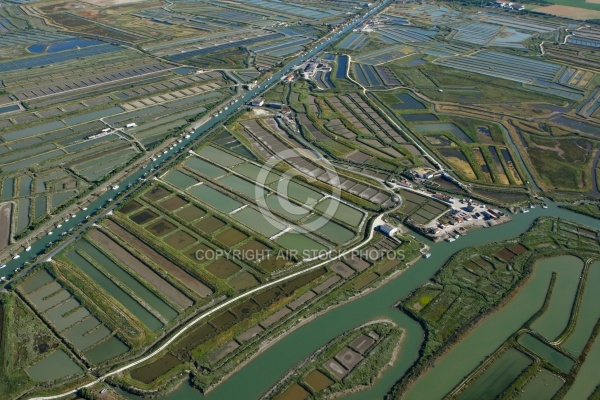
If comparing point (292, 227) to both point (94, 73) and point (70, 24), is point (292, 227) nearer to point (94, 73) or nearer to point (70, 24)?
point (94, 73)

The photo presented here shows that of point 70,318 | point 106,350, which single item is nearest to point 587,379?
point 106,350

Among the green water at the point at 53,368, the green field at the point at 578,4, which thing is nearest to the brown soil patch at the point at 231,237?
the green water at the point at 53,368

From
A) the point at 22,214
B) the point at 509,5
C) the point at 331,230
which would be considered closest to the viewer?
the point at 331,230

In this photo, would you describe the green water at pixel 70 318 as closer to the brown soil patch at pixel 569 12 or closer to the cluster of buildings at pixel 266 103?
the cluster of buildings at pixel 266 103

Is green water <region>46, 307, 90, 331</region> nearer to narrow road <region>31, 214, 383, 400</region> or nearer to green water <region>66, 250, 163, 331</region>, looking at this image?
green water <region>66, 250, 163, 331</region>

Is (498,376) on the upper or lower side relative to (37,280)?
upper

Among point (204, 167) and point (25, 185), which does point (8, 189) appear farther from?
point (204, 167)
